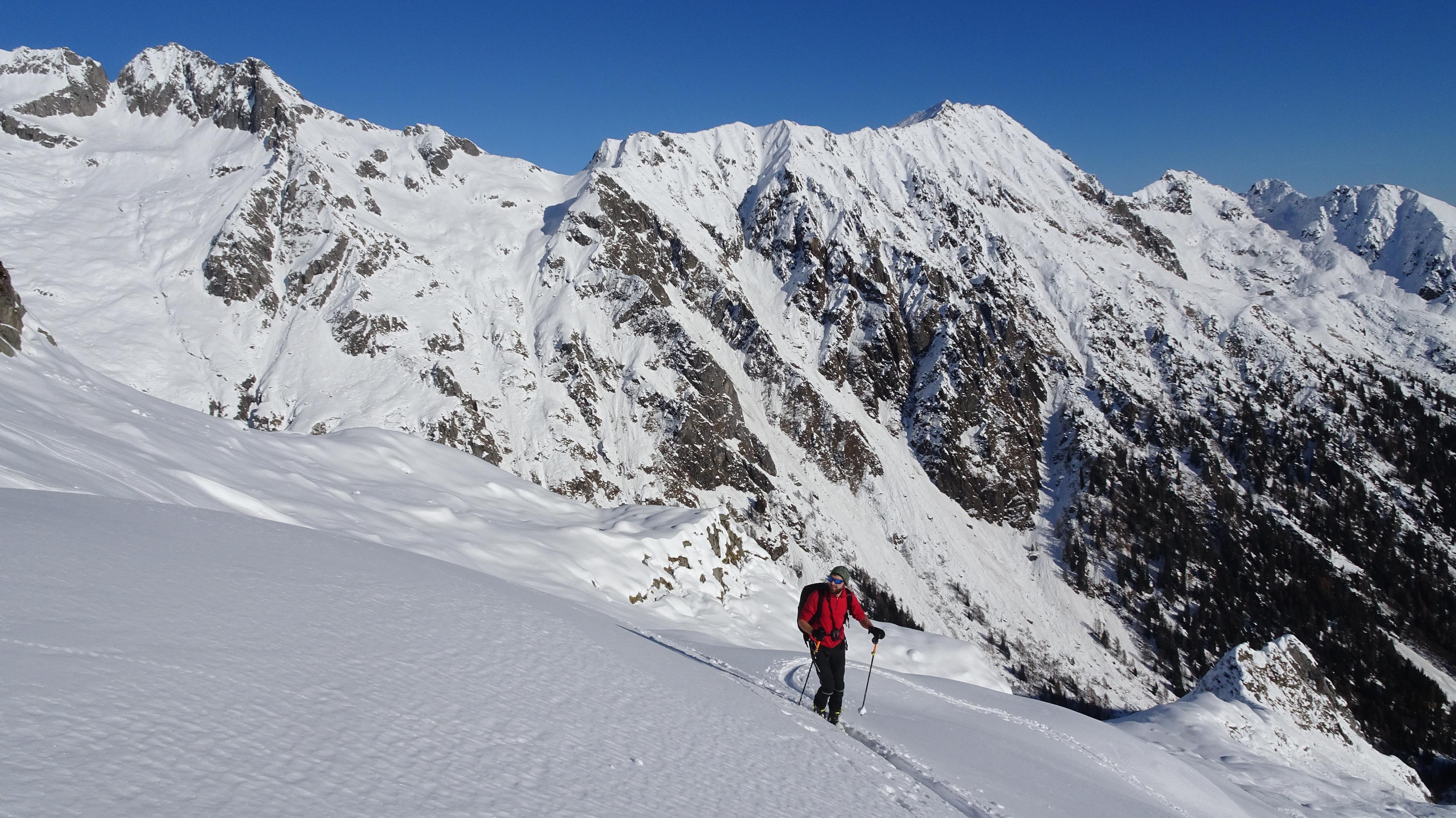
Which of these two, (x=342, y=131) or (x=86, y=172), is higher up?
(x=342, y=131)

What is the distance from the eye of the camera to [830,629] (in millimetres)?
10312

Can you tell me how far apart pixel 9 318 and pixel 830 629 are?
23.9 m

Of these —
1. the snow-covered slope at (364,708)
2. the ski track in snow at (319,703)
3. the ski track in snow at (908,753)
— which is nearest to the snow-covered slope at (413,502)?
the snow-covered slope at (364,708)

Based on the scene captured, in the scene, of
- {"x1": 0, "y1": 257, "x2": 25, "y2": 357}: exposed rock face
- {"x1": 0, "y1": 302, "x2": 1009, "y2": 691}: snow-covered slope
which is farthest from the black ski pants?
{"x1": 0, "y1": 257, "x2": 25, "y2": 357}: exposed rock face

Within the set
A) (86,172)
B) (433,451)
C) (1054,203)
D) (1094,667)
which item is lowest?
(1094,667)

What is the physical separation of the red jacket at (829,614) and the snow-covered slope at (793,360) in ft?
296

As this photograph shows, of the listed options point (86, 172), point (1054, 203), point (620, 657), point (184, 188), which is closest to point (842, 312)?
point (1054, 203)

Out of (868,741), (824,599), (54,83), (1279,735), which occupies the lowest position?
(1279,735)

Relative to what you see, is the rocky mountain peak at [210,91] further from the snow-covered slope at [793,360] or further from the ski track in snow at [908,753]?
the ski track in snow at [908,753]

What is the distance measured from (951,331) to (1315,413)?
79.2 metres

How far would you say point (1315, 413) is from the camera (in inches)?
5896

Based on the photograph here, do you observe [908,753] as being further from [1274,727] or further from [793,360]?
[793,360]

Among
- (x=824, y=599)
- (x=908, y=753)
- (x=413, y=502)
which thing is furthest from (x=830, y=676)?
(x=413, y=502)

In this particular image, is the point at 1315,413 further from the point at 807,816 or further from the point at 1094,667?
the point at 807,816
